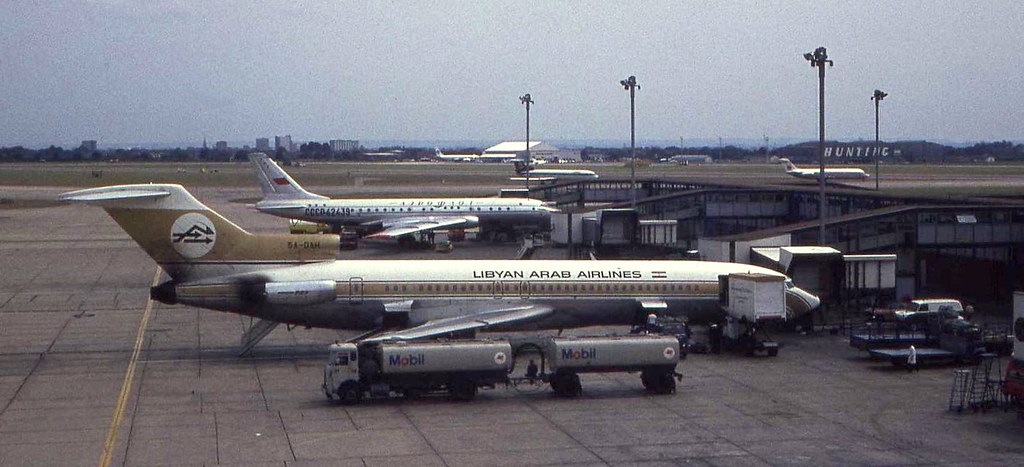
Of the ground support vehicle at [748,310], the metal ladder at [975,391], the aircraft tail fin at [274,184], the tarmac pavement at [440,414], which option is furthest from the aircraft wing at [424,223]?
the metal ladder at [975,391]

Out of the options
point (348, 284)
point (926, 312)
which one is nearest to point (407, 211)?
point (348, 284)

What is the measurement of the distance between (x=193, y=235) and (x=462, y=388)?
1242 cm

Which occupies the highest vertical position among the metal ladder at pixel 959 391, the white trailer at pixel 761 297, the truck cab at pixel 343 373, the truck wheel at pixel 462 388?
the white trailer at pixel 761 297

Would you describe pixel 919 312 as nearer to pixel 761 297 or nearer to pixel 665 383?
pixel 761 297

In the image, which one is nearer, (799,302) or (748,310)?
(748,310)

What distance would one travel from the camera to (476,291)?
37.0 m

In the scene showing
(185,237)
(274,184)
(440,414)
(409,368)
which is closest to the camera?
(440,414)

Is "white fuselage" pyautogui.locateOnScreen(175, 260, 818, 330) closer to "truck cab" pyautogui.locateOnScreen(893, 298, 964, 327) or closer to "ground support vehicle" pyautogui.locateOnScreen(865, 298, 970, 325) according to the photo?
"ground support vehicle" pyautogui.locateOnScreen(865, 298, 970, 325)

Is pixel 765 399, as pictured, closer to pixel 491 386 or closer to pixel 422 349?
pixel 491 386

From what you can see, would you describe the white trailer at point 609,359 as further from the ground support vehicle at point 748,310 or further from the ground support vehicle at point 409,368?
the ground support vehicle at point 748,310

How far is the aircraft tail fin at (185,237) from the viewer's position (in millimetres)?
36438

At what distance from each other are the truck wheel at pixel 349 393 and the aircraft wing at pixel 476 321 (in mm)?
3463

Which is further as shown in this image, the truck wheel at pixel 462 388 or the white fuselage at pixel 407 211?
the white fuselage at pixel 407 211

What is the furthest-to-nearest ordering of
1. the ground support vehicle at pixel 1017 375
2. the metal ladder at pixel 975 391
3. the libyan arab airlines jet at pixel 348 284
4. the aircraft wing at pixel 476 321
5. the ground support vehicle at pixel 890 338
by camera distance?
the ground support vehicle at pixel 890 338, the libyan arab airlines jet at pixel 348 284, the aircraft wing at pixel 476 321, the metal ladder at pixel 975 391, the ground support vehicle at pixel 1017 375
